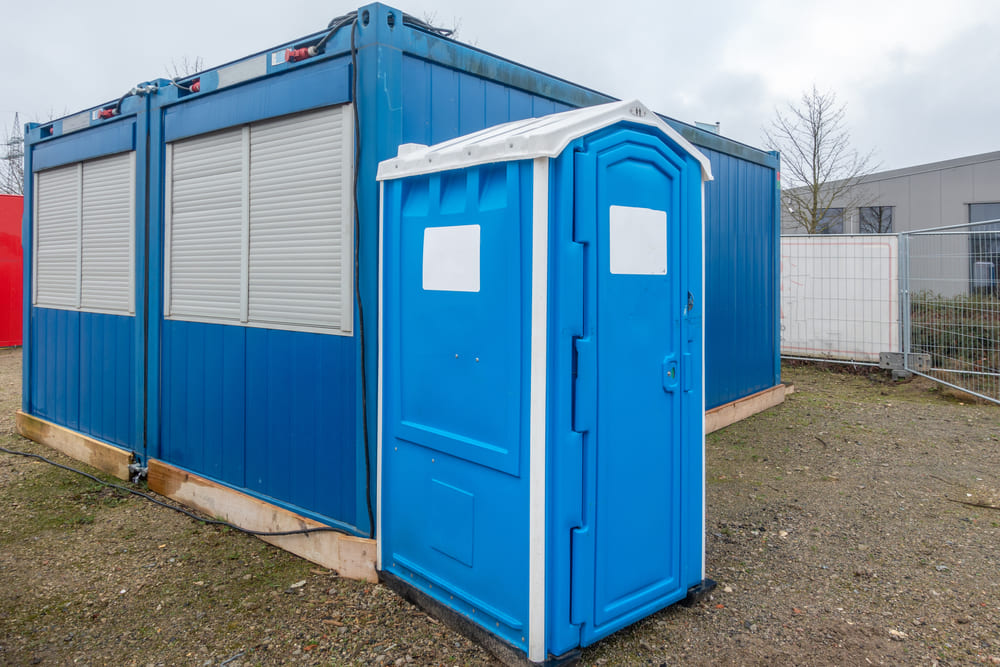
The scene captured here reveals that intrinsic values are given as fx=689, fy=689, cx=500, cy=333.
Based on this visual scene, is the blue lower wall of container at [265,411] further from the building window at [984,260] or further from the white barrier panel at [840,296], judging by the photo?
the white barrier panel at [840,296]

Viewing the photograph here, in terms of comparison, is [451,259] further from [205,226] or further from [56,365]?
[56,365]

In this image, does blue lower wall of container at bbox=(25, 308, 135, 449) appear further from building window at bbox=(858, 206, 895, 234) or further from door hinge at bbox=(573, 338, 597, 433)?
building window at bbox=(858, 206, 895, 234)

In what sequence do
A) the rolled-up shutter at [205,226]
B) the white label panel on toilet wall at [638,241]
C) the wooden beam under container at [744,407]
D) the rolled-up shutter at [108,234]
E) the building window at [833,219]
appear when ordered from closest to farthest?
the white label panel on toilet wall at [638,241], the rolled-up shutter at [205,226], the rolled-up shutter at [108,234], the wooden beam under container at [744,407], the building window at [833,219]

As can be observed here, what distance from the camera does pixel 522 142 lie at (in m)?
2.64

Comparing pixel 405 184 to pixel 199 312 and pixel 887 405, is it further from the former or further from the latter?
pixel 887 405

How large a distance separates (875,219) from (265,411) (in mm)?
22277

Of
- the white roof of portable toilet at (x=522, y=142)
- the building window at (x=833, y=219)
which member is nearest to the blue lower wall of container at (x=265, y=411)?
the white roof of portable toilet at (x=522, y=142)

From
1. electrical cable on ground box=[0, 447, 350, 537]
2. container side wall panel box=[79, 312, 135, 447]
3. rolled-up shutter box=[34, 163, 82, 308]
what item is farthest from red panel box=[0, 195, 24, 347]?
container side wall panel box=[79, 312, 135, 447]

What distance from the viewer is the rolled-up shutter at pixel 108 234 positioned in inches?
215

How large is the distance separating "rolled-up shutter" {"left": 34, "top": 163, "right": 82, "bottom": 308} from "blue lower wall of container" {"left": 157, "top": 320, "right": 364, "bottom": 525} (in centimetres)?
183

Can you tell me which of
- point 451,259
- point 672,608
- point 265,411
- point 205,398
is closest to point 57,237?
point 205,398

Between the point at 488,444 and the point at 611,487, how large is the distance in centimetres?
55

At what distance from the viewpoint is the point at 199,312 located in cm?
480

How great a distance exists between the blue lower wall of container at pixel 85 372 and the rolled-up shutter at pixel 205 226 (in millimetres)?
837
